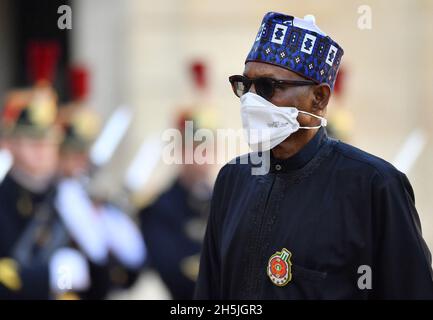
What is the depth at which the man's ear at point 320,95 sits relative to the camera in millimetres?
4484

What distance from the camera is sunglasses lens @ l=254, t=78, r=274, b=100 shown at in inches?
172

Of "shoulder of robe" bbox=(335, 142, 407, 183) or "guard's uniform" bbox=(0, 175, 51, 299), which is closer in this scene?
"shoulder of robe" bbox=(335, 142, 407, 183)

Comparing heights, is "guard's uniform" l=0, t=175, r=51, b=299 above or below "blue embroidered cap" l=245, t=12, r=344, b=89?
below

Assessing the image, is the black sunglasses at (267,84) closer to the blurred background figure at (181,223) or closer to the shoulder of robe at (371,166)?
the shoulder of robe at (371,166)

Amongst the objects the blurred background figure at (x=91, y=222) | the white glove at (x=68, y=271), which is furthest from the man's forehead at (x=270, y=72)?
the blurred background figure at (x=91, y=222)

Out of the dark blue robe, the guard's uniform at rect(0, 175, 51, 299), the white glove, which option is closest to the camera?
the dark blue robe

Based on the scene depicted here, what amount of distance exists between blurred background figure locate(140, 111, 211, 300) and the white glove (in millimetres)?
720

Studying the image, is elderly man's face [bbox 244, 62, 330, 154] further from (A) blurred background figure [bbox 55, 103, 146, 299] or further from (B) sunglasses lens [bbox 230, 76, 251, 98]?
(A) blurred background figure [bbox 55, 103, 146, 299]

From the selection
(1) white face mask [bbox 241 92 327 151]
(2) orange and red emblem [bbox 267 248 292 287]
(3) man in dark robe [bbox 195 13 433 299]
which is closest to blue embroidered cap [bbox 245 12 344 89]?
(3) man in dark robe [bbox 195 13 433 299]

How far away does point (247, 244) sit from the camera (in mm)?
4395

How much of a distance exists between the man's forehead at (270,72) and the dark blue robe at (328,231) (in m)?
0.26

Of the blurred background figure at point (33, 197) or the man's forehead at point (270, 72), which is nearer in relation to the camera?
the man's forehead at point (270, 72)

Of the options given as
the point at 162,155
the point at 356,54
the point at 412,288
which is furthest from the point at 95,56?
the point at 412,288
